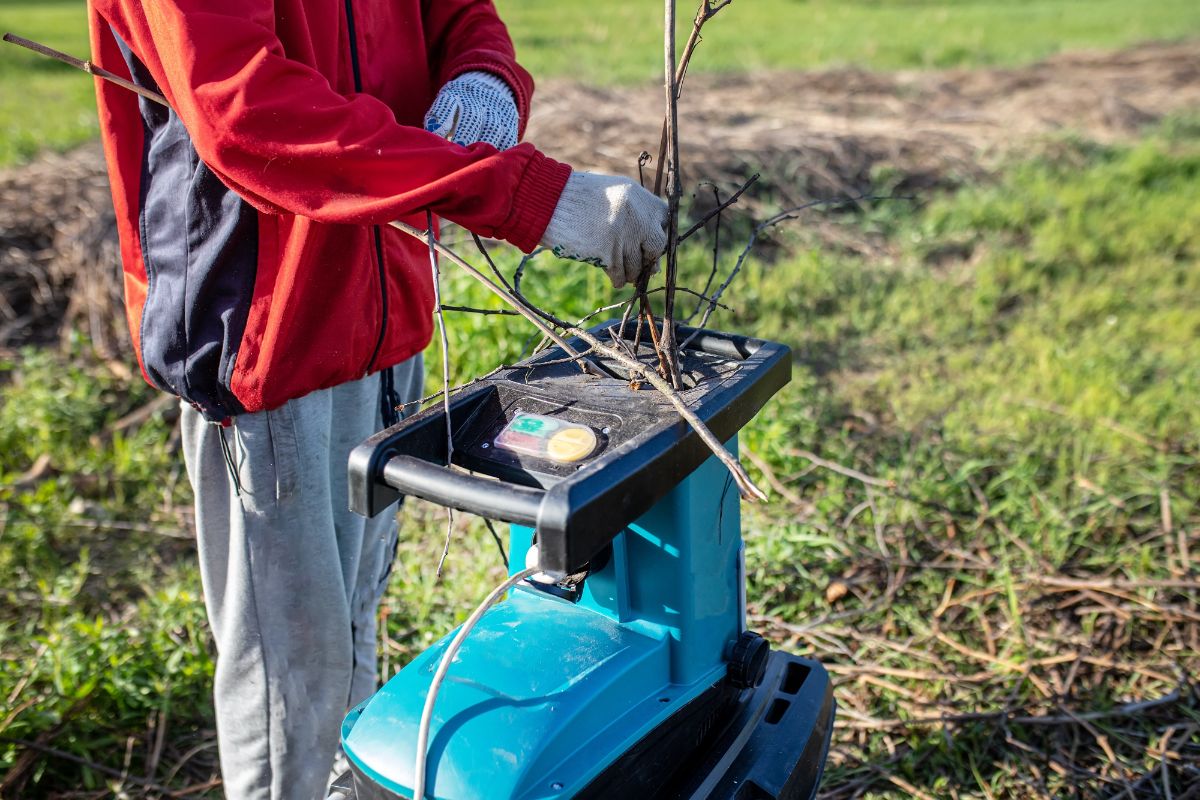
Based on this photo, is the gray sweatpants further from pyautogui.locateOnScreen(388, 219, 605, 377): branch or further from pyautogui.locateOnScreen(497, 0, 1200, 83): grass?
pyautogui.locateOnScreen(497, 0, 1200, 83): grass

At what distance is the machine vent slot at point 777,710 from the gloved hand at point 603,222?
0.82m

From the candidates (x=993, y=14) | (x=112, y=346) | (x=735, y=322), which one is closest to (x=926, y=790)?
(x=735, y=322)

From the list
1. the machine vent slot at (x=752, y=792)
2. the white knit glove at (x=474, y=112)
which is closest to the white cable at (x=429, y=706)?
the machine vent slot at (x=752, y=792)

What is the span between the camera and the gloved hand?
4.34ft

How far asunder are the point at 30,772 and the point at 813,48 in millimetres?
9802

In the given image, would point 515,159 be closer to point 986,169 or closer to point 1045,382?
point 1045,382

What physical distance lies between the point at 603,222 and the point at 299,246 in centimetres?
49

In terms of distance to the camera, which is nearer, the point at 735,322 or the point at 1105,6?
the point at 735,322

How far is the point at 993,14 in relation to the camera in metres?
13.6

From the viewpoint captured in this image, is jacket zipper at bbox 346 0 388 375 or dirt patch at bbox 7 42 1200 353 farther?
dirt patch at bbox 7 42 1200 353

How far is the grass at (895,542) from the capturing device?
88.4 inches

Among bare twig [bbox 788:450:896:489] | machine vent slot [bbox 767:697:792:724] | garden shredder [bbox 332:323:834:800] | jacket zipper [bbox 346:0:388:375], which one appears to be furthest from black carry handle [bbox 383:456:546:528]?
bare twig [bbox 788:450:896:489]

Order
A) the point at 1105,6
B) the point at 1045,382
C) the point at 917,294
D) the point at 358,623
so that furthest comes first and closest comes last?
the point at 1105,6 < the point at 917,294 < the point at 1045,382 < the point at 358,623

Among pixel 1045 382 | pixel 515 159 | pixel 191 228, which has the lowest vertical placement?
pixel 1045 382
